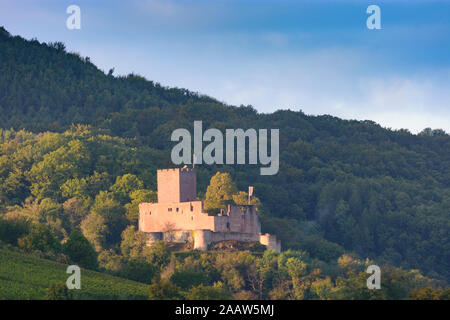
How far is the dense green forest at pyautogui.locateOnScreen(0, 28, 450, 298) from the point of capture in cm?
9156

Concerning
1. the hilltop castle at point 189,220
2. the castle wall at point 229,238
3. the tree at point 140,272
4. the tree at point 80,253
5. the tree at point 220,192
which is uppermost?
the tree at point 220,192

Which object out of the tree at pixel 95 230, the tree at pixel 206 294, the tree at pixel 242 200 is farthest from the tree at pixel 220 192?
the tree at pixel 206 294

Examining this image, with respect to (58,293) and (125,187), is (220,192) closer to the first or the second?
(125,187)

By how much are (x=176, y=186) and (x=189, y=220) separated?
329 centimetres

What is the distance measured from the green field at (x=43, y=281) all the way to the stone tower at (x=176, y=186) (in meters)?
11.6

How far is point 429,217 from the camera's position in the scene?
11569 centimetres

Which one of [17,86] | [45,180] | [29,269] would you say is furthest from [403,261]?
[17,86]

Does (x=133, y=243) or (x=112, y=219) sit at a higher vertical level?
(x=112, y=219)

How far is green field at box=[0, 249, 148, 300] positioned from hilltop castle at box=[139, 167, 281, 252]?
30.7 feet

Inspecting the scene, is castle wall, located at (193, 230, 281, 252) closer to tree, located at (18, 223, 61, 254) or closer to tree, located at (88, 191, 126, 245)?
tree, located at (18, 223, 61, 254)

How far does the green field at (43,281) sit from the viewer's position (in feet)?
207

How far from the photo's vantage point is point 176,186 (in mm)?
82500

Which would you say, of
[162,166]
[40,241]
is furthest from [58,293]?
[162,166]

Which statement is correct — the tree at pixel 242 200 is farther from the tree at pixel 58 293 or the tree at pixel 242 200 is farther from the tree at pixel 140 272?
the tree at pixel 58 293
